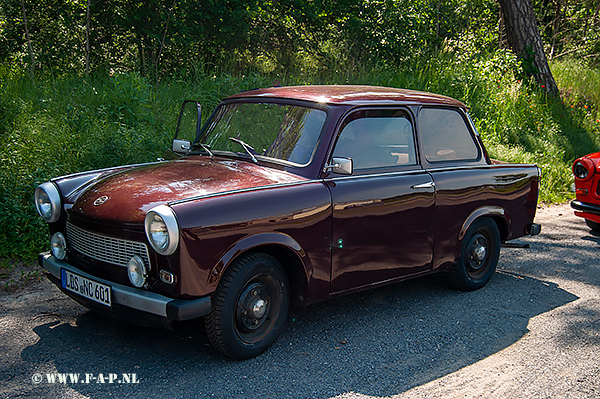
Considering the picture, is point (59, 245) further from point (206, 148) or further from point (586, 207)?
point (586, 207)

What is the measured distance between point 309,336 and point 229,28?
26.5ft

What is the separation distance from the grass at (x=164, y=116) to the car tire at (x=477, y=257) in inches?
156

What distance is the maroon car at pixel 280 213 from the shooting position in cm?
338

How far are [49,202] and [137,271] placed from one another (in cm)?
115

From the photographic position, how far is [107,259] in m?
3.60

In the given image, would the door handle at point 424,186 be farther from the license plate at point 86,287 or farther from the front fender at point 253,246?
the license plate at point 86,287

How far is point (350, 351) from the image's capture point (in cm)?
Answer: 390

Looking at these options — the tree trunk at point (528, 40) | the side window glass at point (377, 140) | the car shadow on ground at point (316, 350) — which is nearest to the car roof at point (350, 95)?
the side window glass at point (377, 140)

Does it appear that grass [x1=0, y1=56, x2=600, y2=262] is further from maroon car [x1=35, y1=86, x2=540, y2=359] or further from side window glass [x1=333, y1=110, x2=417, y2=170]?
side window glass [x1=333, y1=110, x2=417, y2=170]

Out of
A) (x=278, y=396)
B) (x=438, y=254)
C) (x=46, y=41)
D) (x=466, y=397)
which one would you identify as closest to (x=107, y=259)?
(x=278, y=396)

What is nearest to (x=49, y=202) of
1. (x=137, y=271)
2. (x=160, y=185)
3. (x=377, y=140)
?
(x=160, y=185)

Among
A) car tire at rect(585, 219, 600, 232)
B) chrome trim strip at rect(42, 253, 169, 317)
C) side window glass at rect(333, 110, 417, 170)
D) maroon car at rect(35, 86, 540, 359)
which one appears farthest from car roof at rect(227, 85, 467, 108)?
car tire at rect(585, 219, 600, 232)

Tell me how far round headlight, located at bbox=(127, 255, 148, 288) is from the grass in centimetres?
246

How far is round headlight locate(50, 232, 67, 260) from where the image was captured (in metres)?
3.97
